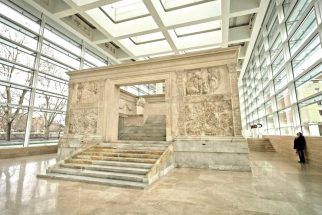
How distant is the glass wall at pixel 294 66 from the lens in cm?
723

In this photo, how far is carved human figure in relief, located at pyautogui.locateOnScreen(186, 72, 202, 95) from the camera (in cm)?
729

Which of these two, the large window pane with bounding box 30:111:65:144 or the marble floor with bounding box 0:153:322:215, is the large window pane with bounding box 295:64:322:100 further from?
the large window pane with bounding box 30:111:65:144

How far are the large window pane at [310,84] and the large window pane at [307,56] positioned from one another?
0.38m

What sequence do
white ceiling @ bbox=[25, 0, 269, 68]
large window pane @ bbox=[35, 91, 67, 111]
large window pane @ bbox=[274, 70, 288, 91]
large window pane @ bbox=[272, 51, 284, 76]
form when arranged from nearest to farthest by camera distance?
white ceiling @ bbox=[25, 0, 269, 68] → large window pane @ bbox=[274, 70, 288, 91] → large window pane @ bbox=[272, 51, 284, 76] → large window pane @ bbox=[35, 91, 67, 111]

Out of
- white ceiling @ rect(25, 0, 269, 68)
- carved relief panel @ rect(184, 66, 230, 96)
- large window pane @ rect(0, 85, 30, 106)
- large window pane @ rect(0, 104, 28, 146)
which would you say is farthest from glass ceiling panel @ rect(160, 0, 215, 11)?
large window pane @ rect(0, 104, 28, 146)

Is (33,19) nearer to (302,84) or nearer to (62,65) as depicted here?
(62,65)

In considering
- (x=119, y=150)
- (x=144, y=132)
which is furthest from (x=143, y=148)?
(x=144, y=132)

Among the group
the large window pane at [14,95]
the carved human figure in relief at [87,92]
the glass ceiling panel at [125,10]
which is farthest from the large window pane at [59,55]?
the carved human figure in relief at [87,92]

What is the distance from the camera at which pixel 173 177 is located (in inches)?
202

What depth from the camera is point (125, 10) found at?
11867 millimetres

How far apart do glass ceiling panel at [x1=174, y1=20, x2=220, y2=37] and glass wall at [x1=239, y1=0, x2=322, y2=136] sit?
3.66 metres

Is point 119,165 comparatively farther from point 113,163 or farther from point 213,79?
point 213,79

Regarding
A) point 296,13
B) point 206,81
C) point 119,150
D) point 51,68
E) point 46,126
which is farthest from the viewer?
point 51,68

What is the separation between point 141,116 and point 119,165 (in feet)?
27.3
